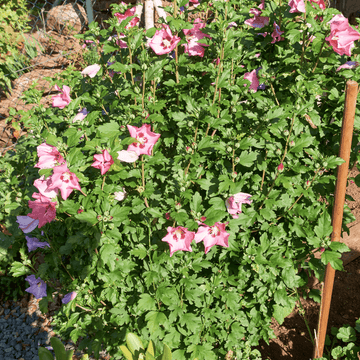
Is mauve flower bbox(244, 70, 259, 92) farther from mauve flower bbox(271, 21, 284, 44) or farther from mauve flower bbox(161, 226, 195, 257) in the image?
mauve flower bbox(161, 226, 195, 257)

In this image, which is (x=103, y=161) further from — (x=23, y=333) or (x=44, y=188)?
(x=23, y=333)

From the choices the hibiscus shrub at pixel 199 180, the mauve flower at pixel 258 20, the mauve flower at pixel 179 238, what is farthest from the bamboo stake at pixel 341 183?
the mauve flower at pixel 179 238

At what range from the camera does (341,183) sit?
1609 mm

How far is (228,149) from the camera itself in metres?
1.46

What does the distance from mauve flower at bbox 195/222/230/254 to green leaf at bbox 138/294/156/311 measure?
0.42 m

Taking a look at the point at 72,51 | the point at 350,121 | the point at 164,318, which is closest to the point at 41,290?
the point at 164,318

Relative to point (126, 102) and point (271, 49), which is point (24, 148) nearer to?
point (126, 102)

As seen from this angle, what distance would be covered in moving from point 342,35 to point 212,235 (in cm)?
110

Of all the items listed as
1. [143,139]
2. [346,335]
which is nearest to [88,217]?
[143,139]

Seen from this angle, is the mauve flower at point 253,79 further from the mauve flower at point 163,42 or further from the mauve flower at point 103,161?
the mauve flower at point 103,161

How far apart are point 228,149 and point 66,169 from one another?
0.71 meters

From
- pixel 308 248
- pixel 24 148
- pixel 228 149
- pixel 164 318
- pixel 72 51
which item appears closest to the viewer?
pixel 228 149

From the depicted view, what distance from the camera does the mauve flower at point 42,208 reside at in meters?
1.41

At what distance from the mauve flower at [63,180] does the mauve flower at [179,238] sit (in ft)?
1.53
